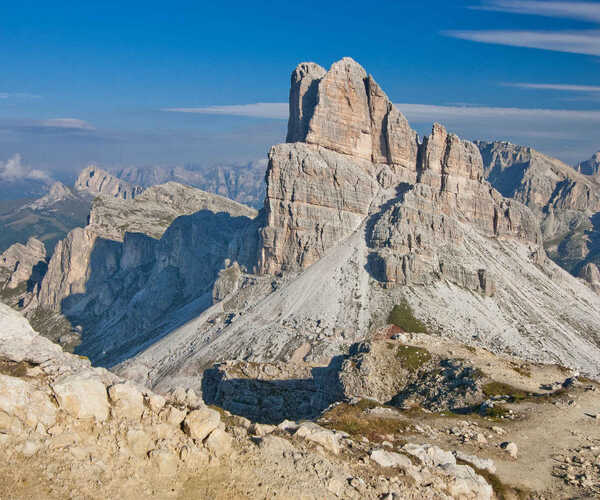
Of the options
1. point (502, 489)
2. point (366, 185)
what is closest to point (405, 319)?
point (366, 185)

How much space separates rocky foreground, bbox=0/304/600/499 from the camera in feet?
65.2

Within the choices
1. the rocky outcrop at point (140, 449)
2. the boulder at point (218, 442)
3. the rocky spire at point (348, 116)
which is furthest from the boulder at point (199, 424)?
the rocky spire at point (348, 116)

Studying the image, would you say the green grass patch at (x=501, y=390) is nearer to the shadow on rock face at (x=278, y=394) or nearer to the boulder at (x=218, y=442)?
the shadow on rock face at (x=278, y=394)

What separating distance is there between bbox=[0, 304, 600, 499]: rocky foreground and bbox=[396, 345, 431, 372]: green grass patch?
2079 cm

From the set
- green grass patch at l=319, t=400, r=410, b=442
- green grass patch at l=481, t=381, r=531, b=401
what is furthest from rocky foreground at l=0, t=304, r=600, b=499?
green grass patch at l=481, t=381, r=531, b=401

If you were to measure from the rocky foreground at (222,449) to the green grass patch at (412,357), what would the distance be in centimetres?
2079

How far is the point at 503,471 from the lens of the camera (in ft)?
107

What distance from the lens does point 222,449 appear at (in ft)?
75.1

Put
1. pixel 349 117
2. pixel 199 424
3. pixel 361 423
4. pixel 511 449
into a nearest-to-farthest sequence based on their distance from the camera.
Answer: pixel 199 424
pixel 511 449
pixel 361 423
pixel 349 117

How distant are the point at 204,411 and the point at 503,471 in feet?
70.5

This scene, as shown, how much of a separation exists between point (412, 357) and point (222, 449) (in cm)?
4693

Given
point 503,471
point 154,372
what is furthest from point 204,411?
point 154,372

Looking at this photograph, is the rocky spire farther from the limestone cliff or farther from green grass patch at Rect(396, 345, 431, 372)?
green grass patch at Rect(396, 345, 431, 372)

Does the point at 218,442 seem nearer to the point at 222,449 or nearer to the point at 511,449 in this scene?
the point at 222,449
